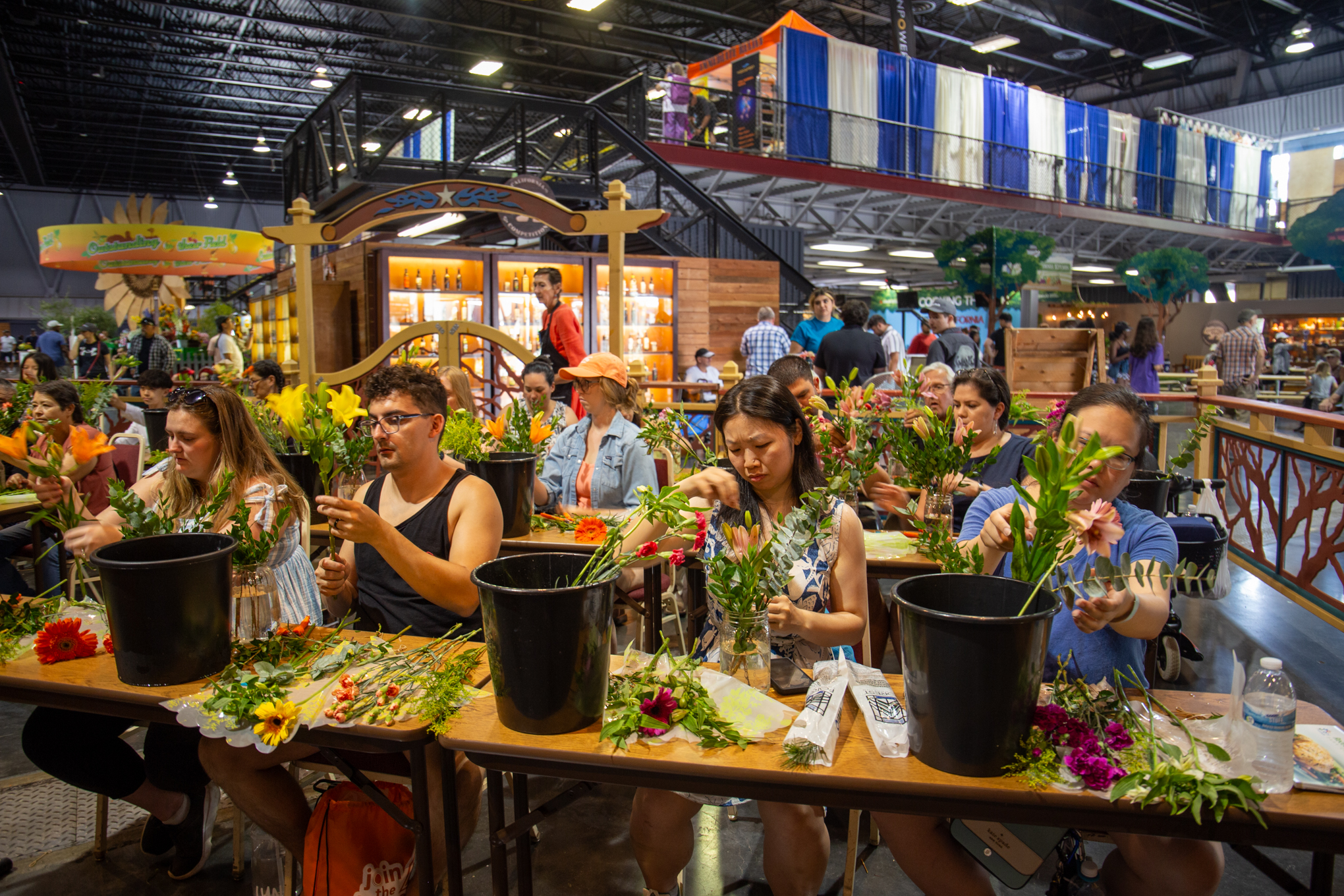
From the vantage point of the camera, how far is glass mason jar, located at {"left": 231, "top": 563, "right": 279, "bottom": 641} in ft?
5.61

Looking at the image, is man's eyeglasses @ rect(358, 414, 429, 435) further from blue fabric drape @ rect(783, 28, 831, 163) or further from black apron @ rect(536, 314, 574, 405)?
blue fabric drape @ rect(783, 28, 831, 163)

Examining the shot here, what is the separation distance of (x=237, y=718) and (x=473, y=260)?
24.6ft

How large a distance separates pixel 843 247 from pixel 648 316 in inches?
311

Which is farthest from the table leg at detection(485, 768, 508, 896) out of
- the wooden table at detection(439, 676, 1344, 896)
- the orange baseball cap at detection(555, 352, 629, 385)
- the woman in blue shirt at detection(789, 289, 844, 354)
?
the woman in blue shirt at detection(789, 289, 844, 354)

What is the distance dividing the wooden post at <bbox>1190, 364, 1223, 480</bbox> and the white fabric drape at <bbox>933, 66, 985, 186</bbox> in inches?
364

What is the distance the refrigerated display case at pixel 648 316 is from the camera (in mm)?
9219

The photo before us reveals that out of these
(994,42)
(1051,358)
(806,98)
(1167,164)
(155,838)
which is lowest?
(155,838)

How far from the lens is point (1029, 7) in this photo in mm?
15383

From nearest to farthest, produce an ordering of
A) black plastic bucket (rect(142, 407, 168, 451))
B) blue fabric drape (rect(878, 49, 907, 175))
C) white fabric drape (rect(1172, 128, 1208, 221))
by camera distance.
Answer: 1. black plastic bucket (rect(142, 407, 168, 451))
2. blue fabric drape (rect(878, 49, 907, 175))
3. white fabric drape (rect(1172, 128, 1208, 221))

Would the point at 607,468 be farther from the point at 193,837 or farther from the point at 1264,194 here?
the point at 1264,194

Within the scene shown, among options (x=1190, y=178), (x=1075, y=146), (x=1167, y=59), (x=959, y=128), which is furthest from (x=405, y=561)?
(x=1190, y=178)

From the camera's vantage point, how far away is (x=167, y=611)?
1521 millimetres

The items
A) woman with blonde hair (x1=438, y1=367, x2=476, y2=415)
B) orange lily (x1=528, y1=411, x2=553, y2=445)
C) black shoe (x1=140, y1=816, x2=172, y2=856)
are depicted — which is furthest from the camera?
woman with blonde hair (x1=438, y1=367, x2=476, y2=415)

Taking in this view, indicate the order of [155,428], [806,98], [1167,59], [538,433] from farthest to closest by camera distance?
[1167,59]
[806,98]
[155,428]
[538,433]
